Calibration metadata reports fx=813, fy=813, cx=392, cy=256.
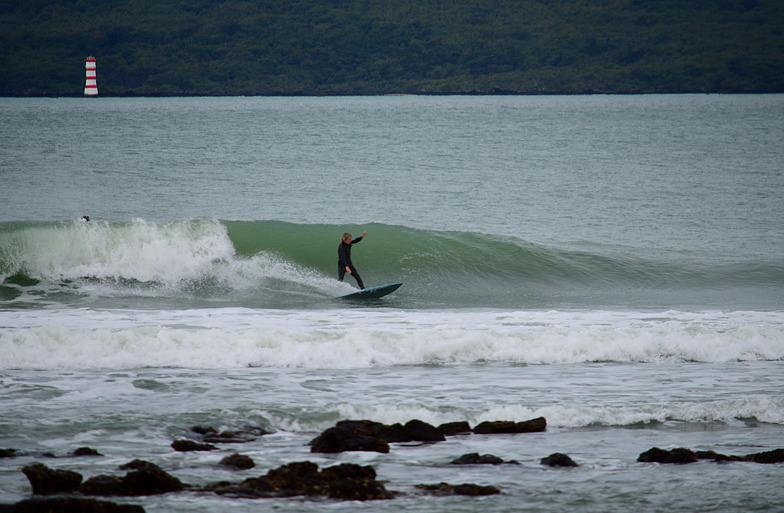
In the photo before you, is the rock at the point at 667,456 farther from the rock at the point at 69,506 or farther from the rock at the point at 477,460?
the rock at the point at 69,506

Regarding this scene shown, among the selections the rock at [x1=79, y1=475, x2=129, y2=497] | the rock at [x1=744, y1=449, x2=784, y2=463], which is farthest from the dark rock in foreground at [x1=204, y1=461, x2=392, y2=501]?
the rock at [x1=744, y1=449, x2=784, y2=463]

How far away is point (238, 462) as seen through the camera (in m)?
7.80

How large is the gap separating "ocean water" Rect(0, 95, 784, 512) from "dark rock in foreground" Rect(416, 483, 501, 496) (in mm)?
124

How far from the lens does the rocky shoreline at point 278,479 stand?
6.57 meters

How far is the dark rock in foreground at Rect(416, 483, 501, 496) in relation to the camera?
7.21m

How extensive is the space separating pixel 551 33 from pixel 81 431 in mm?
202483

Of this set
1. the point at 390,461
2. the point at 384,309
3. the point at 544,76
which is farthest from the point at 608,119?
the point at 390,461

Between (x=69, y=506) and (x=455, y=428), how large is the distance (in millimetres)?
4401

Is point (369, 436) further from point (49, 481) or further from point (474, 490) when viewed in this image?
point (49, 481)

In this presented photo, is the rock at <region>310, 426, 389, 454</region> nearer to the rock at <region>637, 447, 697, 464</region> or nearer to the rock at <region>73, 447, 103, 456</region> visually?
the rock at <region>73, 447, 103, 456</region>

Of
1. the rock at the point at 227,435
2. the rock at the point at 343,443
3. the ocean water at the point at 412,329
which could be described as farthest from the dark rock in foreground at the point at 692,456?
the rock at the point at 227,435

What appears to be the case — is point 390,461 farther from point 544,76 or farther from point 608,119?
point 544,76

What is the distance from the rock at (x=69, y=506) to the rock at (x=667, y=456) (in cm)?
496

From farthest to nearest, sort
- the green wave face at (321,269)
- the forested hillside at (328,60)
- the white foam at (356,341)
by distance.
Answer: the forested hillside at (328,60) → the green wave face at (321,269) → the white foam at (356,341)
